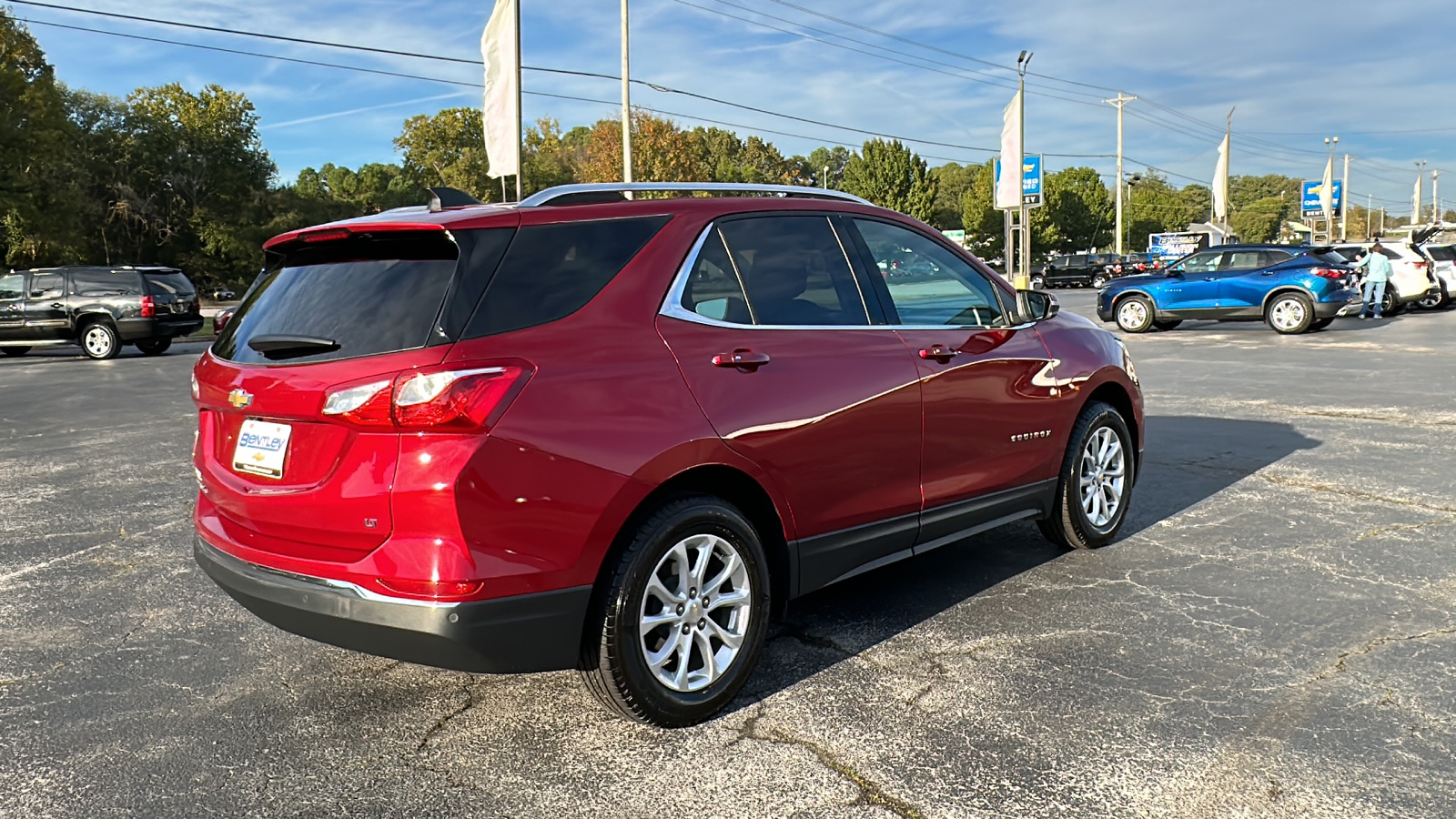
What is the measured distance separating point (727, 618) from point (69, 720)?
2234 mm

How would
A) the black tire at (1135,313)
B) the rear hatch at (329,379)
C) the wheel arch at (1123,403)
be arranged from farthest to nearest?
1. the black tire at (1135,313)
2. the wheel arch at (1123,403)
3. the rear hatch at (329,379)

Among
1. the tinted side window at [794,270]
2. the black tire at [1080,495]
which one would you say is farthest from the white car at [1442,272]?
the tinted side window at [794,270]

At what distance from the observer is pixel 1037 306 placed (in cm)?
509

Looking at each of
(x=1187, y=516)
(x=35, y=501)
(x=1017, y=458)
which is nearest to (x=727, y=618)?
(x=1017, y=458)

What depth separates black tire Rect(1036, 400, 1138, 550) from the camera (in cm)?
517

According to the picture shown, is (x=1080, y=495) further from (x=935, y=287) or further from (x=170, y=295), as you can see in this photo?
(x=170, y=295)

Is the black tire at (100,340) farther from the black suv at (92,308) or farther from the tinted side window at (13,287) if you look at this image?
the tinted side window at (13,287)

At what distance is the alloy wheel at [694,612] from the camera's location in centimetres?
330

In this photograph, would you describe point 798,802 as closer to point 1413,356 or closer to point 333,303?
point 333,303

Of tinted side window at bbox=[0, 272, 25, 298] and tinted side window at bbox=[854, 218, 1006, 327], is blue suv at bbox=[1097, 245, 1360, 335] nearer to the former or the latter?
tinted side window at bbox=[854, 218, 1006, 327]

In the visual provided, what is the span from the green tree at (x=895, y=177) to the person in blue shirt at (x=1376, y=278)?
170ft

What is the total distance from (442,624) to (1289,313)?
21.1m

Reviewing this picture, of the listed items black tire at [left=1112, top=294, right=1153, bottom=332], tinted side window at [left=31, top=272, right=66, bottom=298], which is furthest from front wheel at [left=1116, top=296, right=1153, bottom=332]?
tinted side window at [left=31, top=272, right=66, bottom=298]

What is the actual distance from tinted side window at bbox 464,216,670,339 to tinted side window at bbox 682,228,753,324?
0.21 metres
